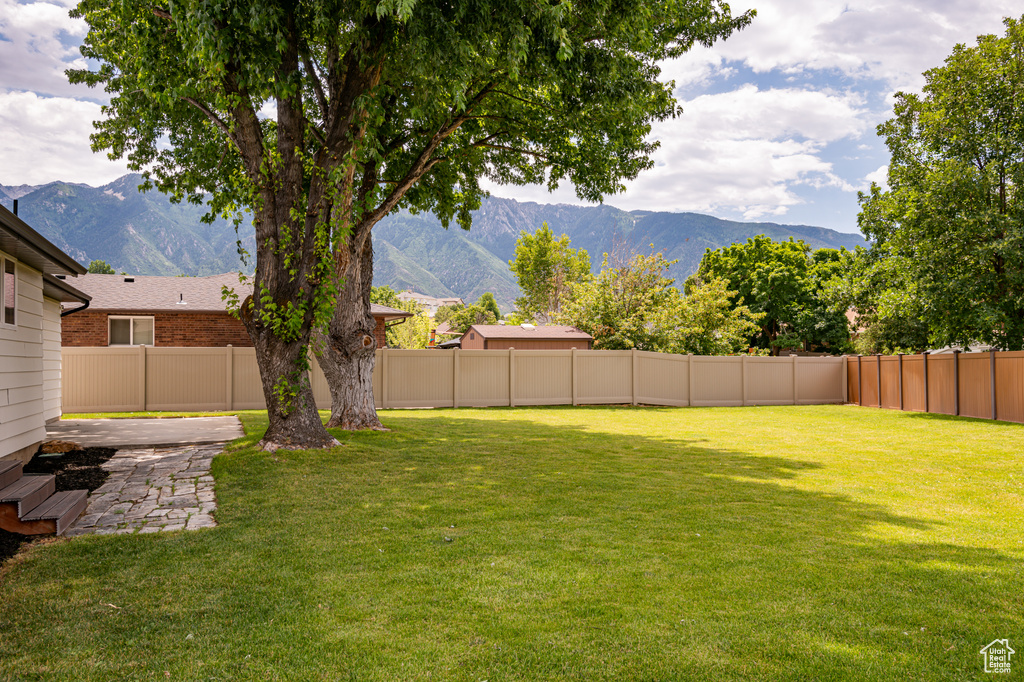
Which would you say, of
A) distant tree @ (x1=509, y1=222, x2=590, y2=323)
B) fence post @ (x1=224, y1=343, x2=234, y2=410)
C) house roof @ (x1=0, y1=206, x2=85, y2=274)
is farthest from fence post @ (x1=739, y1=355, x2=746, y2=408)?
distant tree @ (x1=509, y1=222, x2=590, y2=323)

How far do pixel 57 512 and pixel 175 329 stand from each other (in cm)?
1976

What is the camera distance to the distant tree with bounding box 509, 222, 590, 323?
194 feet

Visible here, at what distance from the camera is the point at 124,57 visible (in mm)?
9984

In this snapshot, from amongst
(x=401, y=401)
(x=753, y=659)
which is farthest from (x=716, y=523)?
(x=401, y=401)

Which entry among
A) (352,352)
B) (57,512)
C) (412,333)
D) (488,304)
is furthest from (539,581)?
(488,304)

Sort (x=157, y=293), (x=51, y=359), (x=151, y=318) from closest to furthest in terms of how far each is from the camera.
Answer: (x=51, y=359) < (x=151, y=318) < (x=157, y=293)

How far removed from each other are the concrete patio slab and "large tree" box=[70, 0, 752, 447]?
2.06m

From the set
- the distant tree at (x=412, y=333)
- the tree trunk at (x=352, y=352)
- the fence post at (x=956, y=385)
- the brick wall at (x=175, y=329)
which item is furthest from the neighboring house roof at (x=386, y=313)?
the distant tree at (x=412, y=333)

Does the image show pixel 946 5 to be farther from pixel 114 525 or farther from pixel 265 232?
pixel 114 525

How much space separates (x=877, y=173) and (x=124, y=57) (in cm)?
2119

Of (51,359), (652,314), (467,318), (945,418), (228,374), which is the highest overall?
(467,318)

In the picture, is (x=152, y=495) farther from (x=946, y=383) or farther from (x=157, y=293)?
(x=946, y=383)

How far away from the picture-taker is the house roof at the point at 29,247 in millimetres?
5770

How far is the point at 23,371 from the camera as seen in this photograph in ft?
25.3
